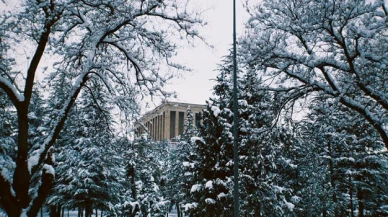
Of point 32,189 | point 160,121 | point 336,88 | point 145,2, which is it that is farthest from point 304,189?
point 160,121

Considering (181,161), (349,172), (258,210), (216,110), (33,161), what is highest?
(216,110)

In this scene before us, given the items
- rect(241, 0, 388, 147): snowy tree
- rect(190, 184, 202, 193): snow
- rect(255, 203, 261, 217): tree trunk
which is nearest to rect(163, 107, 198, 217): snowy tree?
rect(190, 184, 202, 193): snow

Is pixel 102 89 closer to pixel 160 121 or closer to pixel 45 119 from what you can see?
pixel 45 119

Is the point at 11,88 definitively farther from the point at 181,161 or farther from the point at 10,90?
the point at 181,161

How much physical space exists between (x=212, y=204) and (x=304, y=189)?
13503 millimetres

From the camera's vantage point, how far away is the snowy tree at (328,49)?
30.9 feet

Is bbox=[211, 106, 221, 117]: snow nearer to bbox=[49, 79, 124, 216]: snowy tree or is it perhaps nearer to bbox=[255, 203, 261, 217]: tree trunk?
bbox=[255, 203, 261, 217]: tree trunk

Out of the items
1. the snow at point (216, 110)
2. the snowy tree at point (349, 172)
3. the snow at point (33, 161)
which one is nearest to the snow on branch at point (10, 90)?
the snow at point (33, 161)

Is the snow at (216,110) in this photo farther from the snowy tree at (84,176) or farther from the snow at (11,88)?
the snow at (11,88)

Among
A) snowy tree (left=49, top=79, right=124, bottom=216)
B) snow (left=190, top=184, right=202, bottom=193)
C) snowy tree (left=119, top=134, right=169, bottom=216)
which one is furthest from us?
snowy tree (left=119, top=134, right=169, bottom=216)

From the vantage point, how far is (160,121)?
380 ft

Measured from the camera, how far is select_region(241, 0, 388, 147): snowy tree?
9.41 m

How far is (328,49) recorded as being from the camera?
10883 millimetres

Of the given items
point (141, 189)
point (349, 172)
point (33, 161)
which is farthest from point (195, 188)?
point (141, 189)
